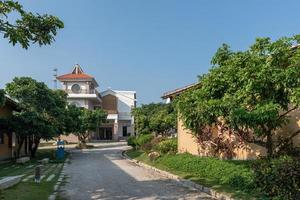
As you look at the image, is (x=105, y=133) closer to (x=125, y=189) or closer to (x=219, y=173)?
(x=219, y=173)

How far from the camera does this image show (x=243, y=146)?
1872 cm

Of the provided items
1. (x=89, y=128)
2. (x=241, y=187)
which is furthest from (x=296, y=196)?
(x=89, y=128)

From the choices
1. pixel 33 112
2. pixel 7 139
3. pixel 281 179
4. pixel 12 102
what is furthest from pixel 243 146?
pixel 7 139

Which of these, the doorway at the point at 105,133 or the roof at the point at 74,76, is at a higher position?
the roof at the point at 74,76

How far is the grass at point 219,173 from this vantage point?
1289 centimetres

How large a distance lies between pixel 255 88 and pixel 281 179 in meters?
3.14

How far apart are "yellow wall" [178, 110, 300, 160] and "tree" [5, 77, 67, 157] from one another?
1012 centimetres

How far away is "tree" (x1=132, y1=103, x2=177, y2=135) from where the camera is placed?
132 ft

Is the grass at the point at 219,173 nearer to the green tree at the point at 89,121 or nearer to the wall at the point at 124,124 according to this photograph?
the green tree at the point at 89,121

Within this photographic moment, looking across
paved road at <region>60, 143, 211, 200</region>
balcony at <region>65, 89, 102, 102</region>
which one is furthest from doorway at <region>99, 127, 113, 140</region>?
paved road at <region>60, 143, 211, 200</region>

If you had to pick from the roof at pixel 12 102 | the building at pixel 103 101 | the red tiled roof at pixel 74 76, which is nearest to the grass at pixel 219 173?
the roof at pixel 12 102

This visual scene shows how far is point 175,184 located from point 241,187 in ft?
12.6

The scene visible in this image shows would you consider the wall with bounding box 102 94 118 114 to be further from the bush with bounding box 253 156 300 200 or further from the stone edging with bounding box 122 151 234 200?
the bush with bounding box 253 156 300 200

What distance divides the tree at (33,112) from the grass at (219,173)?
11.6m
